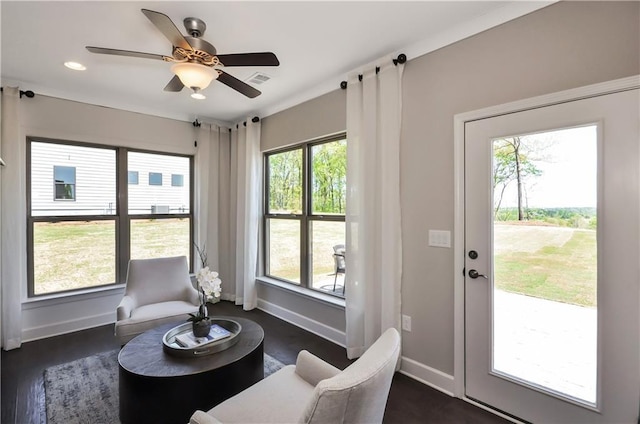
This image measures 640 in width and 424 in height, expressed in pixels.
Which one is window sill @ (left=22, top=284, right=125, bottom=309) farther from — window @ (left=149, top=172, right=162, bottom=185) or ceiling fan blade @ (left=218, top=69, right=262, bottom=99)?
ceiling fan blade @ (left=218, top=69, right=262, bottom=99)

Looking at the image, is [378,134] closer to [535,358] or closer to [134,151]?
[535,358]

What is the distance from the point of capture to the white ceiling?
195cm

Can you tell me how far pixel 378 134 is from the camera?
8.80 feet

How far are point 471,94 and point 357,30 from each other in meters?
0.97

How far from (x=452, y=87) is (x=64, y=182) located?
4248mm

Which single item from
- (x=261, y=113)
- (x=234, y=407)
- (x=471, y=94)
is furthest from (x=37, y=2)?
(x=471, y=94)

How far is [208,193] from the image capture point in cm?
440

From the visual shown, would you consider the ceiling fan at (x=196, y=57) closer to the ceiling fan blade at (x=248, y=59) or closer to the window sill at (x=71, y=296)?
the ceiling fan blade at (x=248, y=59)

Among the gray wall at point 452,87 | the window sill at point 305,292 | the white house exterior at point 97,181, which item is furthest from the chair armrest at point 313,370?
the white house exterior at point 97,181

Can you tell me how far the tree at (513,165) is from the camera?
1935 millimetres

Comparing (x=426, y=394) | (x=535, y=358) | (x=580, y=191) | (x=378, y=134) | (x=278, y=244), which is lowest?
(x=426, y=394)

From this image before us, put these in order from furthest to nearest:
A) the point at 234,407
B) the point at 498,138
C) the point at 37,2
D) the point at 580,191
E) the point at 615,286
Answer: the point at 498,138
the point at 37,2
the point at 580,191
the point at 615,286
the point at 234,407

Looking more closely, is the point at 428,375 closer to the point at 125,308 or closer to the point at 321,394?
the point at 321,394

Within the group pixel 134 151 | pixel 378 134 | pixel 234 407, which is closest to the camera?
pixel 234 407
